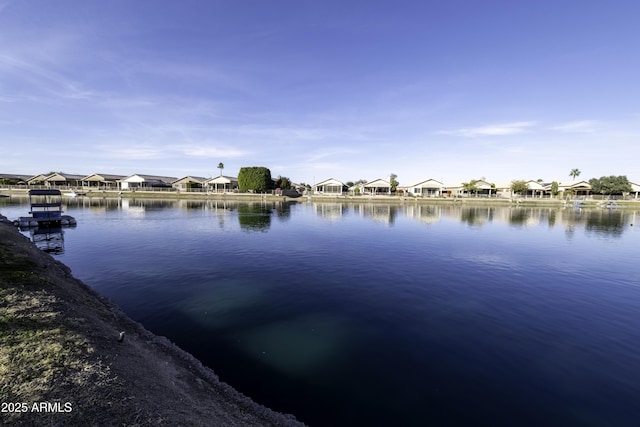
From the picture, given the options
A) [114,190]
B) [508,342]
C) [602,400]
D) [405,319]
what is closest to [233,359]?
[405,319]

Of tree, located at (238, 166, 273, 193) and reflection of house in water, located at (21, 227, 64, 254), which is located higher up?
tree, located at (238, 166, 273, 193)

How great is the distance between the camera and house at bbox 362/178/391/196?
360ft

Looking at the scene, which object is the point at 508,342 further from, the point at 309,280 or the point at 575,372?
the point at 309,280

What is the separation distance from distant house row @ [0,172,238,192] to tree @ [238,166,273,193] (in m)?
8.96

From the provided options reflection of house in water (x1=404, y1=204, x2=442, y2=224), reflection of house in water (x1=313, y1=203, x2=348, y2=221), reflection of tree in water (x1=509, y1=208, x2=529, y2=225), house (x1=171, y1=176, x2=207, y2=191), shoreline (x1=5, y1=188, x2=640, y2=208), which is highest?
house (x1=171, y1=176, x2=207, y2=191)

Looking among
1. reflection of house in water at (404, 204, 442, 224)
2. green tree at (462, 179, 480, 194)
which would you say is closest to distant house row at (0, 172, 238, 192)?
reflection of house in water at (404, 204, 442, 224)

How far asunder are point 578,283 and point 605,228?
38.5 meters

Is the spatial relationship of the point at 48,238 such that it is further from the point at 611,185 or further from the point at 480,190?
the point at 611,185

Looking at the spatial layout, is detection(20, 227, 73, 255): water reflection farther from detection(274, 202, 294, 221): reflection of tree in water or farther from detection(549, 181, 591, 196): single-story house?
detection(549, 181, 591, 196): single-story house

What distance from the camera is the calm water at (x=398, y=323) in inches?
340

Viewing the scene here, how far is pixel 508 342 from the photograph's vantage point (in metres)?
12.0

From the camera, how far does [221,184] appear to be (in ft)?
385

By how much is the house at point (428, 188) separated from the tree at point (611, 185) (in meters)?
51.3

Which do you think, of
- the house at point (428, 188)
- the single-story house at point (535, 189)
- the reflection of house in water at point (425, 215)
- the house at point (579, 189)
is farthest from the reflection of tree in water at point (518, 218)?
the house at point (579, 189)
